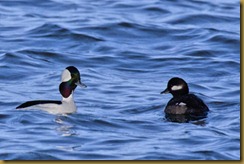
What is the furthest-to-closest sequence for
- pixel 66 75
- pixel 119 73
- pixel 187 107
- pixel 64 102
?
1. pixel 119 73
2. pixel 66 75
3. pixel 187 107
4. pixel 64 102

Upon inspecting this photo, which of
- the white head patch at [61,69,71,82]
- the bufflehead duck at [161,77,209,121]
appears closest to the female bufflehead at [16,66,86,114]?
the white head patch at [61,69,71,82]

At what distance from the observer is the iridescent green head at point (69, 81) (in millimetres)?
15344

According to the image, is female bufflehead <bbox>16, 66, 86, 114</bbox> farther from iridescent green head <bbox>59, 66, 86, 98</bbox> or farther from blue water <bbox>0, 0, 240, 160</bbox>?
blue water <bbox>0, 0, 240, 160</bbox>

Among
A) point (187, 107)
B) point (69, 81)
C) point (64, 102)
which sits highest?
point (69, 81)

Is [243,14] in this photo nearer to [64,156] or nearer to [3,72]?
[64,156]

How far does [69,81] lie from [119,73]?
339 cm

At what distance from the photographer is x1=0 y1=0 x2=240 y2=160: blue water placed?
12.9m

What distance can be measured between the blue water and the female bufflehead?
137 mm

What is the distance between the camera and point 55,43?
21406 mm

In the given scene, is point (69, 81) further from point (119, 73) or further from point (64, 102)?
point (119, 73)

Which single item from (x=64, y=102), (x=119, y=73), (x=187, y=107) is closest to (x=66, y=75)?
(x=64, y=102)

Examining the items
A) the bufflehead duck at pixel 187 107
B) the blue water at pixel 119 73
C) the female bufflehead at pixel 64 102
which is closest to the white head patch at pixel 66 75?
the female bufflehead at pixel 64 102

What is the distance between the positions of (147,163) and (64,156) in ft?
3.57

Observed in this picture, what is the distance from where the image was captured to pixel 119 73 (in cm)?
1875
